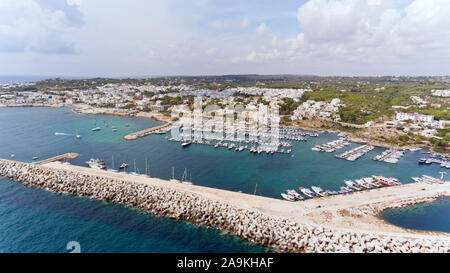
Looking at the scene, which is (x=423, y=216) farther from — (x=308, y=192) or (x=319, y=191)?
(x=308, y=192)

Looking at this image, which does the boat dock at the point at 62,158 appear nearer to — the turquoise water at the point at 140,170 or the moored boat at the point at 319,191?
the turquoise water at the point at 140,170

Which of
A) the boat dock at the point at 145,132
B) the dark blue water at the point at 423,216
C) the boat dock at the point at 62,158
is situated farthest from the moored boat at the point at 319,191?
the boat dock at the point at 145,132

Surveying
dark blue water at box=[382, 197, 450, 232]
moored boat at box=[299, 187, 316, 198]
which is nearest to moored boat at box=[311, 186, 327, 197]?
moored boat at box=[299, 187, 316, 198]

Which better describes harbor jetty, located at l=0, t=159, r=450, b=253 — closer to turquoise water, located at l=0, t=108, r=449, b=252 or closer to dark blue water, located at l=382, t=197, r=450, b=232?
dark blue water, located at l=382, t=197, r=450, b=232

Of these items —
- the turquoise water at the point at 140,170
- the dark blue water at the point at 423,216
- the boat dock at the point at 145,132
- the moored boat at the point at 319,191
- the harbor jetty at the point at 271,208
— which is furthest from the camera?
the boat dock at the point at 145,132

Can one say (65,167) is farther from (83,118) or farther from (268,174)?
(83,118)
